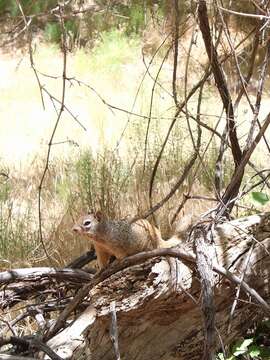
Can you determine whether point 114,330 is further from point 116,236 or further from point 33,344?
point 116,236

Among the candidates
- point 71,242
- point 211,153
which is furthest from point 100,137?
point 71,242

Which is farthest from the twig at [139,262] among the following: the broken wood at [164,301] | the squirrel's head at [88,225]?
the squirrel's head at [88,225]

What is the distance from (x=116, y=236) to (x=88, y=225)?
105 millimetres

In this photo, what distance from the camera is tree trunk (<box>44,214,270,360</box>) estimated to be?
5.46 ft

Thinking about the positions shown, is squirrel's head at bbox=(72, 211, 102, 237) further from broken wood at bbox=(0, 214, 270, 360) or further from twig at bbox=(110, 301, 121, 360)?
twig at bbox=(110, 301, 121, 360)

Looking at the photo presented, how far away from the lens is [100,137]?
4559 mm

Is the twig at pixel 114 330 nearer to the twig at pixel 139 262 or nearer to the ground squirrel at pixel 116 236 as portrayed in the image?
the twig at pixel 139 262

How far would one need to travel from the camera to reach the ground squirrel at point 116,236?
90.5 inches

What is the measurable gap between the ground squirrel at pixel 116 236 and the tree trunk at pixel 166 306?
548mm

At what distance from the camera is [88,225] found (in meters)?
2.34

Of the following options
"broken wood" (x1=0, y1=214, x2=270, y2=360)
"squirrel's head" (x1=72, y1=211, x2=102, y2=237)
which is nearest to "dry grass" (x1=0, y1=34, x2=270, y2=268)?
"squirrel's head" (x1=72, y1=211, x2=102, y2=237)

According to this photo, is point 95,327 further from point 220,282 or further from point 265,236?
point 265,236

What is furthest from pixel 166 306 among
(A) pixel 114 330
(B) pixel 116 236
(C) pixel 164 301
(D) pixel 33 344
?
(B) pixel 116 236

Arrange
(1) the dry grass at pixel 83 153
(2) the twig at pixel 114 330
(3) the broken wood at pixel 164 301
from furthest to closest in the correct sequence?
1. (1) the dry grass at pixel 83 153
2. (3) the broken wood at pixel 164 301
3. (2) the twig at pixel 114 330
